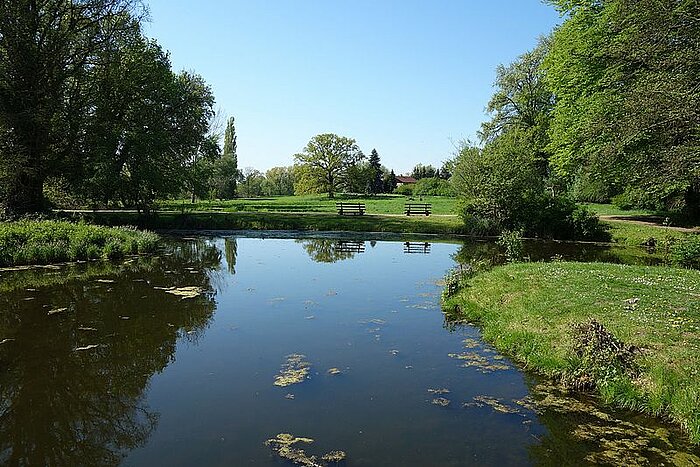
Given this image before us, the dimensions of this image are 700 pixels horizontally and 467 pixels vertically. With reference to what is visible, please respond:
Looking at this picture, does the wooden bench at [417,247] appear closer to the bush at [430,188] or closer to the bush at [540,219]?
the bush at [540,219]

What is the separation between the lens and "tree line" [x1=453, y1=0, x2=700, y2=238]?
11453mm

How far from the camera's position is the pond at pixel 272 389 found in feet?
20.1

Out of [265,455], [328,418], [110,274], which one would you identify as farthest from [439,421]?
[110,274]

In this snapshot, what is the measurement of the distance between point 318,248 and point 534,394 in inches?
791

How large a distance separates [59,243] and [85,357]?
1231 centimetres

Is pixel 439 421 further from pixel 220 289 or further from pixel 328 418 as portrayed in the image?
pixel 220 289

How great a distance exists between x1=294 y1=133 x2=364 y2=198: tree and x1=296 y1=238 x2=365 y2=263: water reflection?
143 ft

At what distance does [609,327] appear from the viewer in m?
9.05

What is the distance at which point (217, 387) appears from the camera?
8094mm

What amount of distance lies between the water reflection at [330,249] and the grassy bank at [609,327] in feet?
32.9

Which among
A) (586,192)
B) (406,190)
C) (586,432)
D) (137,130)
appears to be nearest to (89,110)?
(137,130)

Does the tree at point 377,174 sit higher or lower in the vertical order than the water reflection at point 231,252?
higher

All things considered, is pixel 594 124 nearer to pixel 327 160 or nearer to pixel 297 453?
pixel 297 453

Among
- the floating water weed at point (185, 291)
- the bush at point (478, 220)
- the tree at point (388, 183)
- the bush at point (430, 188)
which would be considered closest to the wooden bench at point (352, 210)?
the bush at point (478, 220)
